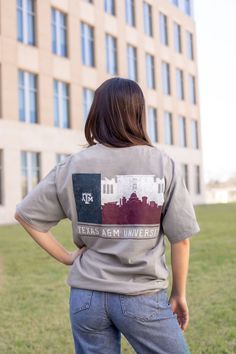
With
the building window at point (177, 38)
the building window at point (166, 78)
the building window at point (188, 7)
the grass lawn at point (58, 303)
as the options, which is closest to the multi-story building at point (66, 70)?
the building window at point (166, 78)

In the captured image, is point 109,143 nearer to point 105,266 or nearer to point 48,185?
point 48,185

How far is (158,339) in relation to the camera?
2.12 m

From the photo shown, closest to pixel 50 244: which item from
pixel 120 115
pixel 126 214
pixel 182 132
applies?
pixel 126 214

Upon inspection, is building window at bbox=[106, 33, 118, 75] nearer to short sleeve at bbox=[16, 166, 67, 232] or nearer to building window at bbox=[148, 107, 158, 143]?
building window at bbox=[148, 107, 158, 143]

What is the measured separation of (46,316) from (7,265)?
4.72 meters

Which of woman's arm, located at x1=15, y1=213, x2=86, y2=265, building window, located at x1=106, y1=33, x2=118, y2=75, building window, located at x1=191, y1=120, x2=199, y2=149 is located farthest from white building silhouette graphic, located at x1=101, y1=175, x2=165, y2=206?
building window, located at x1=191, y1=120, x2=199, y2=149

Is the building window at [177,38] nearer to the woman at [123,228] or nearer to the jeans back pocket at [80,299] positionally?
the woman at [123,228]

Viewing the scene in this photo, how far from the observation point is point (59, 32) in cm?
2944

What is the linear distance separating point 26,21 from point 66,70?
3555 mm

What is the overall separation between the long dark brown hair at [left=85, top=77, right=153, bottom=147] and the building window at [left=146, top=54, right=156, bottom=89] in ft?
118

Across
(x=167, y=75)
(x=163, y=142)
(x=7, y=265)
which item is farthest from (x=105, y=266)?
(x=167, y=75)

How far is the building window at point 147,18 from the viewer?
37625mm

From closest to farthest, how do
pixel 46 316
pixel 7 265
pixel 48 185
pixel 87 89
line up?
pixel 48 185 → pixel 46 316 → pixel 7 265 → pixel 87 89

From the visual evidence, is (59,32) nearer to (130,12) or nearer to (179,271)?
(130,12)
